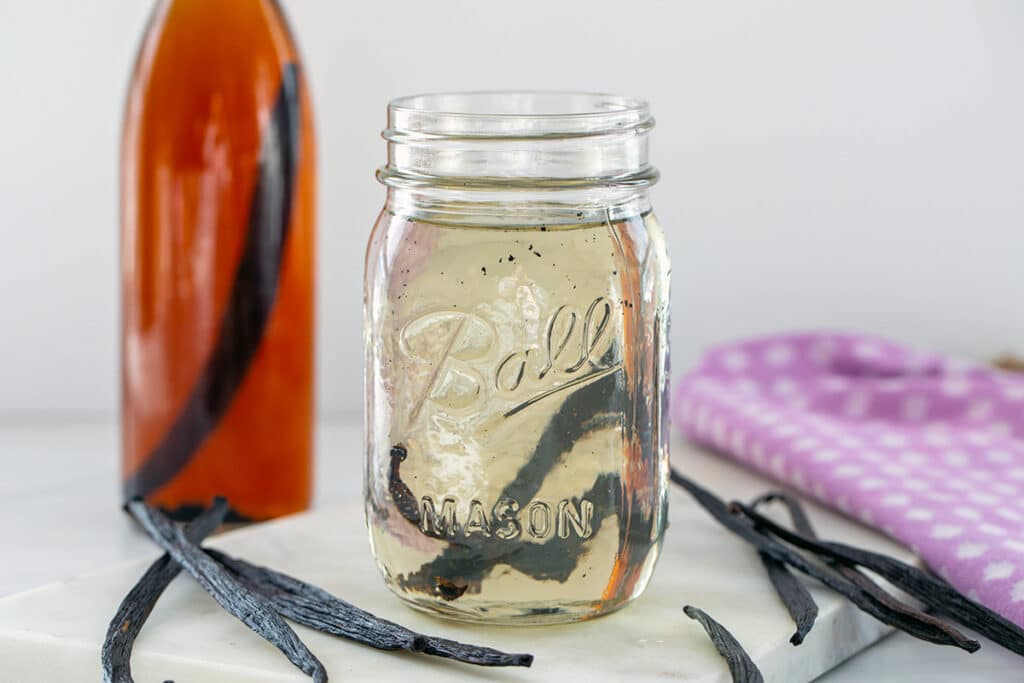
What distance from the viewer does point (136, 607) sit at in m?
0.60

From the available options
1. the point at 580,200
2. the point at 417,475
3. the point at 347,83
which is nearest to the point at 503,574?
the point at 417,475

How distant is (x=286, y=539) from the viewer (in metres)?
0.72

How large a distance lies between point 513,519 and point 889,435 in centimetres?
40

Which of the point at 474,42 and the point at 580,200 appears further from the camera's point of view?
the point at 474,42

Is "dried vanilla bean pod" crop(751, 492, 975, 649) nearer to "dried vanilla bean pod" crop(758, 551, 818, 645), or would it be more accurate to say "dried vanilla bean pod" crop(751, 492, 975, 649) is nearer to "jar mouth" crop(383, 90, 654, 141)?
"dried vanilla bean pod" crop(758, 551, 818, 645)

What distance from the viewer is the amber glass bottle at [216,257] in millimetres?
785

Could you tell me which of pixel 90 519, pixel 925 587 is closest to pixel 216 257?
pixel 90 519

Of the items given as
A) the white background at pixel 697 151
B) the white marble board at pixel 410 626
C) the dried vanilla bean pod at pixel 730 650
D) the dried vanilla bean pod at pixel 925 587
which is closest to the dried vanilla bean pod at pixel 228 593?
the white marble board at pixel 410 626

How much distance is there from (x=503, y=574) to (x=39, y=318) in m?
0.64

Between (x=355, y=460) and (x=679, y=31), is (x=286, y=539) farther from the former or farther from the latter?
(x=679, y=31)

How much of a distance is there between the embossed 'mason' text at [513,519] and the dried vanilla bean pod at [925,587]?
6.2 inches

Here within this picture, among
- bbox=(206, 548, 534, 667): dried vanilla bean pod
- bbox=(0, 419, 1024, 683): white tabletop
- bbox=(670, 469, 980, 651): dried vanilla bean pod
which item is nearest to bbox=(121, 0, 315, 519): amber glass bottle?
bbox=(0, 419, 1024, 683): white tabletop

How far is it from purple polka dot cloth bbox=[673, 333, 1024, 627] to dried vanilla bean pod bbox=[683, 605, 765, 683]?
146 mm

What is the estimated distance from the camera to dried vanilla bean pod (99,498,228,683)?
56cm
